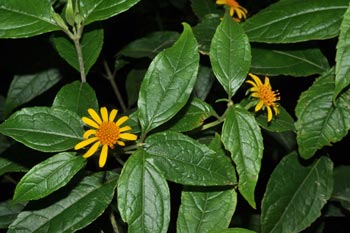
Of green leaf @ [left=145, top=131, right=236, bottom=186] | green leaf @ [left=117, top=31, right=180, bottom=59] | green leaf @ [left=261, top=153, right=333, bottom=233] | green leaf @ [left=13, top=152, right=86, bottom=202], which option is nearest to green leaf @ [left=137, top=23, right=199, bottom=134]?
green leaf @ [left=145, top=131, right=236, bottom=186]

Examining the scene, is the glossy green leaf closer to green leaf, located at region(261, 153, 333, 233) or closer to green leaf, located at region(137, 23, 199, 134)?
green leaf, located at region(137, 23, 199, 134)

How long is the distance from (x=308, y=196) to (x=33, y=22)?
0.72 m

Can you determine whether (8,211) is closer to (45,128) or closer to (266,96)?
(45,128)

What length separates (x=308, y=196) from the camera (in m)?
1.40

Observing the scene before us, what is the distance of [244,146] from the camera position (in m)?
1.08

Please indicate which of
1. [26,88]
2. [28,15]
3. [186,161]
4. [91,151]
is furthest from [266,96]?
[26,88]

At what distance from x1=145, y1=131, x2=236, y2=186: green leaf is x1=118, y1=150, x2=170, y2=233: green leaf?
22 mm

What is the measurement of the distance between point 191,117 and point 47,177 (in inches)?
11.9

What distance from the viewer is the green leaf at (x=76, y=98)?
47.1 inches

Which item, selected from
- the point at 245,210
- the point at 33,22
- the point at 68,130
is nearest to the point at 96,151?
the point at 68,130

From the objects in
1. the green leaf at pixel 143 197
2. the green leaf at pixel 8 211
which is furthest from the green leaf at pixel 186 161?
the green leaf at pixel 8 211

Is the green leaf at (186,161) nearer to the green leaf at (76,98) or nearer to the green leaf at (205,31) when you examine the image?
the green leaf at (76,98)

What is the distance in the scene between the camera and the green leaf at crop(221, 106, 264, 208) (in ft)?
3.47

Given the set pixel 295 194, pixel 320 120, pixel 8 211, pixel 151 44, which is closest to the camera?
pixel 320 120
